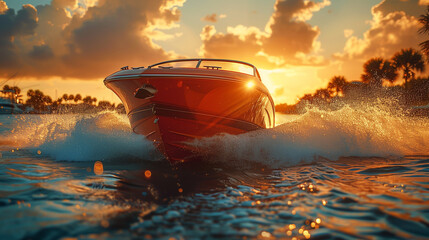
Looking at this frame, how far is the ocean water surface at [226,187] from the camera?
227 centimetres

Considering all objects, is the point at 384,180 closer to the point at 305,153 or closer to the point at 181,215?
the point at 305,153

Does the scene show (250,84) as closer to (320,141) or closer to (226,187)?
A: (226,187)

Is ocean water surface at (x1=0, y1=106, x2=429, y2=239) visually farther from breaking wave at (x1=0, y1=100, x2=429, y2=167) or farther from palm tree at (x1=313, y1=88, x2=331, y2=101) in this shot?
palm tree at (x1=313, y1=88, x2=331, y2=101)

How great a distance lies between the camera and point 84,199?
2.96 m

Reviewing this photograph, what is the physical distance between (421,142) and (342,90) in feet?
133

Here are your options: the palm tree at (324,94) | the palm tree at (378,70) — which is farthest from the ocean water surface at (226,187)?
the palm tree at (378,70)

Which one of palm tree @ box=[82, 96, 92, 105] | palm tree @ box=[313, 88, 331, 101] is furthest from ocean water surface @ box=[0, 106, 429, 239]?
palm tree @ box=[82, 96, 92, 105]

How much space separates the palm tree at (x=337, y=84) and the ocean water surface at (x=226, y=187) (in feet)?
135

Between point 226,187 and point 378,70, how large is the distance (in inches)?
1805

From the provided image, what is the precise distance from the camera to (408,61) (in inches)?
1551

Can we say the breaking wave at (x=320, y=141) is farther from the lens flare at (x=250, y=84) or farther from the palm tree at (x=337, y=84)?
the palm tree at (x=337, y=84)

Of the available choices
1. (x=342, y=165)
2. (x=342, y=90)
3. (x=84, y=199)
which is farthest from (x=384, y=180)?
(x=342, y=90)

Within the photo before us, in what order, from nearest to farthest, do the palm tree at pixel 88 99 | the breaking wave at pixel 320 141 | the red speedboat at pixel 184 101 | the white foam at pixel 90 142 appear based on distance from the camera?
the red speedboat at pixel 184 101 < the breaking wave at pixel 320 141 < the white foam at pixel 90 142 < the palm tree at pixel 88 99

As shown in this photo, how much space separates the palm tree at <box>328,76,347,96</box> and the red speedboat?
144 feet
